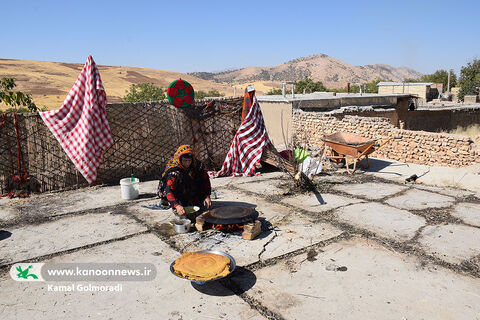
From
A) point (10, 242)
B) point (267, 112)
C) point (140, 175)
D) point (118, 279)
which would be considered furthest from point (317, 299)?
point (267, 112)

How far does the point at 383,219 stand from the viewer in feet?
17.5

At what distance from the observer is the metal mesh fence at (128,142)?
705 centimetres

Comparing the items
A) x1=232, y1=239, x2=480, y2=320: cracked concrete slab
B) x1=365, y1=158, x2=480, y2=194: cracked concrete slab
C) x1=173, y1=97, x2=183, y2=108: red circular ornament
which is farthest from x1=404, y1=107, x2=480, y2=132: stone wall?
x1=232, y1=239, x2=480, y2=320: cracked concrete slab

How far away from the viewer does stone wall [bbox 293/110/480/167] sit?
27.6ft

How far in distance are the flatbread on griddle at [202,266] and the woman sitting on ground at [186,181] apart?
1452 mm

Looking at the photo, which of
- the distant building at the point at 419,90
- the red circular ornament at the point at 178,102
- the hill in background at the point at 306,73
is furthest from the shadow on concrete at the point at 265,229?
the hill in background at the point at 306,73

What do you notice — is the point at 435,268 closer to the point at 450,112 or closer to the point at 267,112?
the point at 267,112

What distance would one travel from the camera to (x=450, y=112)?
55.1 ft

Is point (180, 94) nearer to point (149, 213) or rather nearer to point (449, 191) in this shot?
point (149, 213)

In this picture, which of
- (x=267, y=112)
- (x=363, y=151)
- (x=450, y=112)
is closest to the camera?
(x=363, y=151)

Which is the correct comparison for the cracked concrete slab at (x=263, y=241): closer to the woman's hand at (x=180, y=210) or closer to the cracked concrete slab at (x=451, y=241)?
the woman's hand at (x=180, y=210)

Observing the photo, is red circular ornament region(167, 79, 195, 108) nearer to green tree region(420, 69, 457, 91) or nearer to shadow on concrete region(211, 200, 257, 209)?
shadow on concrete region(211, 200, 257, 209)

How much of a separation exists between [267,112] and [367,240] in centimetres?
884

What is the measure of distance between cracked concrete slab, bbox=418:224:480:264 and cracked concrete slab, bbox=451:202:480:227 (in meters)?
0.34
